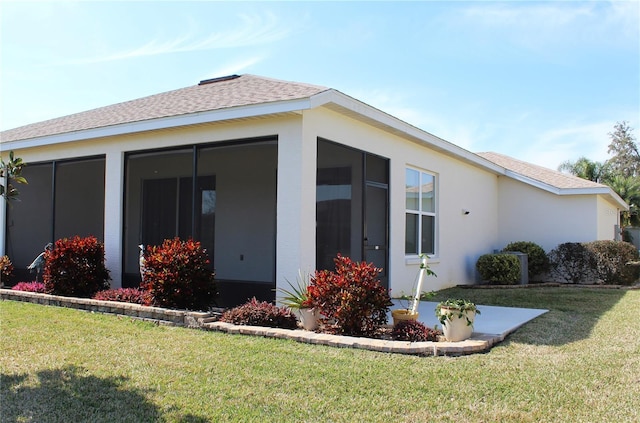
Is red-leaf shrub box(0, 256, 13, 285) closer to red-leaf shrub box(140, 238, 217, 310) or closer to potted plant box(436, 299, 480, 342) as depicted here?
red-leaf shrub box(140, 238, 217, 310)

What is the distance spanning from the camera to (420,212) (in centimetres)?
1087

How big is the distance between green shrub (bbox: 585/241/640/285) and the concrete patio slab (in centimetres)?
599

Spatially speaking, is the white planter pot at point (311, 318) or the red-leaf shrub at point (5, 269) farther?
the red-leaf shrub at point (5, 269)

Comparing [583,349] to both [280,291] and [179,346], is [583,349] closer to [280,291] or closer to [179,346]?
[280,291]

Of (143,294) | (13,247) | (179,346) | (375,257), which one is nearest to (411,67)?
(375,257)

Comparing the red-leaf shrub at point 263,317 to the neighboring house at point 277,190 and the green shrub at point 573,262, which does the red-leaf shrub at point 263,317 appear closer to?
the neighboring house at point 277,190

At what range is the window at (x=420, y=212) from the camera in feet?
34.4

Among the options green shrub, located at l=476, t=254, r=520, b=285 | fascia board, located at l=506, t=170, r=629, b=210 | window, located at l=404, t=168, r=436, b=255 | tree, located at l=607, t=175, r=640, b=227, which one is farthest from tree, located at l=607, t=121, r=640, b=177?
window, located at l=404, t=168, r=436, b=255

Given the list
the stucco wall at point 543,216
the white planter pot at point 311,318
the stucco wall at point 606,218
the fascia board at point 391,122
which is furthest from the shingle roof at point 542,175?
the white planter pot at point 311,318

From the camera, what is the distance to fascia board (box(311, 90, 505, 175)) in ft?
23.6

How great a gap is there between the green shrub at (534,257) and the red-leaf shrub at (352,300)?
9.21m

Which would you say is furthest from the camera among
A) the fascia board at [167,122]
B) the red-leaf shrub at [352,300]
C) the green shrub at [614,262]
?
the green shrub at [614,262]

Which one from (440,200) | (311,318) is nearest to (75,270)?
(311,318)

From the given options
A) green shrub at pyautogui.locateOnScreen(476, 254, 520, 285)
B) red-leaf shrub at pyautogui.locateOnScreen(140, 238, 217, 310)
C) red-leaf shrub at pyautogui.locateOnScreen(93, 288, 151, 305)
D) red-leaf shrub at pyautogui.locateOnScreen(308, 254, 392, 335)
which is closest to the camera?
red-leaf shrub at pyautogui.locateOnScreen(308, 254, 392, 335)
